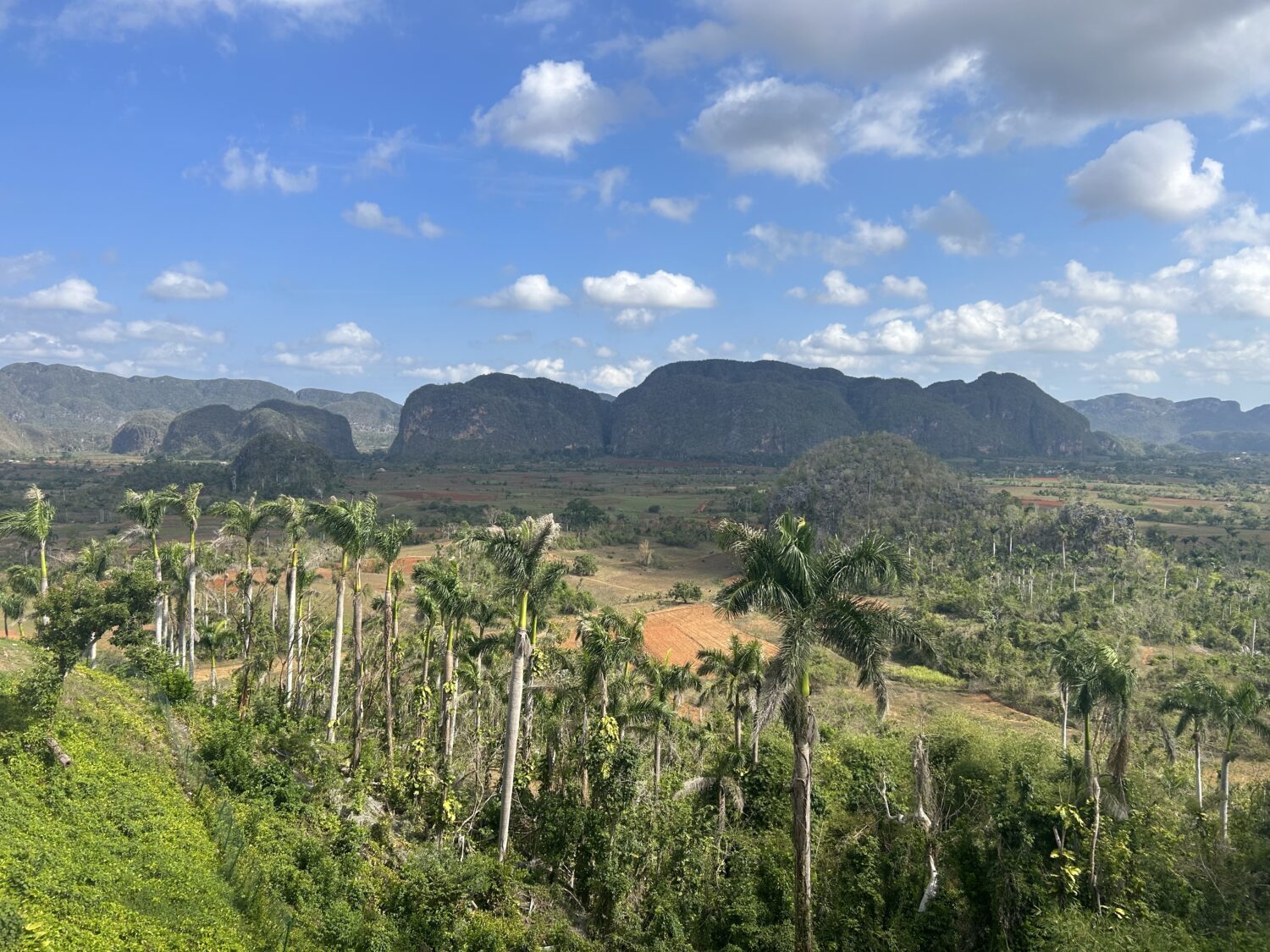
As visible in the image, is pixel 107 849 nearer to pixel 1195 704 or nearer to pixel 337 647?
pixel 337 647

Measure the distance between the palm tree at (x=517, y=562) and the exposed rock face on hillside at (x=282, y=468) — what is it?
121 meters

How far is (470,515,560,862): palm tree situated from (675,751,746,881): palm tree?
4691 millimetres

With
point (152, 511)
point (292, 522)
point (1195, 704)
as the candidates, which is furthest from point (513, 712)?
point (1195, 704)

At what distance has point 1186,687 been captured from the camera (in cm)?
2255

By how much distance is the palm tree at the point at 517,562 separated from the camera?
1420 centimetres

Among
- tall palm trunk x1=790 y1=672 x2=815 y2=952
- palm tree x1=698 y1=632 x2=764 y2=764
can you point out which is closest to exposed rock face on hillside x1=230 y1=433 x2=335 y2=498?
palm tree x1=698 y1=632 x2=764 y2=764

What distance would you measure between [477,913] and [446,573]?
8.40m

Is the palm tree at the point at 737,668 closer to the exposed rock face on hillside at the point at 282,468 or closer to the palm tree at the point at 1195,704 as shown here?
the palm tree at the point at 1195,704

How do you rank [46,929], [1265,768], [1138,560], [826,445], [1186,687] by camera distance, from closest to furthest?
[46,929]
[1186,687]
[1265,768]
[1138,560]
[826,445]

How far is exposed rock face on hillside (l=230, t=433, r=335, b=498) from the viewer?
422 ft

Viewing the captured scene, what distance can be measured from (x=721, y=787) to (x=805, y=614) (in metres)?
7.77

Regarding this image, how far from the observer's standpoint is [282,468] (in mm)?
136125

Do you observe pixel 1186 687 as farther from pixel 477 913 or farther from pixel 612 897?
pixel 477 913

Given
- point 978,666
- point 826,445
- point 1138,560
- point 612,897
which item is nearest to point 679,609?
point 978,666
